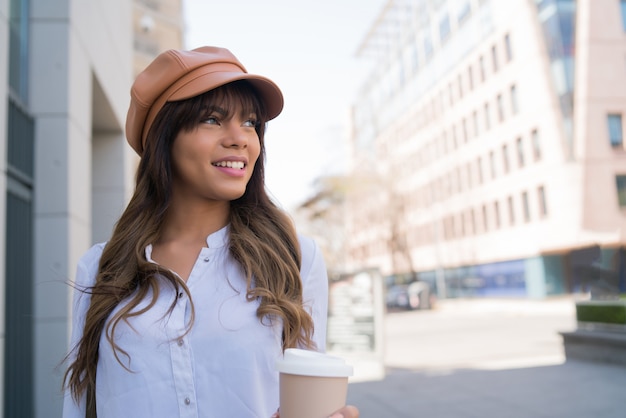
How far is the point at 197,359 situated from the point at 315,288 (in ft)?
1.28

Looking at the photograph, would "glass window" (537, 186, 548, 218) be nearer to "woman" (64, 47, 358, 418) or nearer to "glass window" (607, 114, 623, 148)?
"glass window" (607, 114, 623, 148)

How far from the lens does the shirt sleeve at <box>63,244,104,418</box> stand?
1711 mm

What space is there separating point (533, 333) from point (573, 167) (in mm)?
17618

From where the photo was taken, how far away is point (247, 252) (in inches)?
67.8

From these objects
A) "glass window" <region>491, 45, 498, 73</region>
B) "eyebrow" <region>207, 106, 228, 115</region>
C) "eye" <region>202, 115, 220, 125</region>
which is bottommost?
"eye" <region>202, 115, 220, 125</region>

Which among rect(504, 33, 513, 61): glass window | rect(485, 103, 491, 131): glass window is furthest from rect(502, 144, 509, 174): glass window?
rect(504, 33, 513, 61): glass window

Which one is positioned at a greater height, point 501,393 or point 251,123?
point 251,123

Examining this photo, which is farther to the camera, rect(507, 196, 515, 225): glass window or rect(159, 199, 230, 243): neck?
rect(507, 196, 515, 225): glass window

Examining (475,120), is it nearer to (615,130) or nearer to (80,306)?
(615,130)

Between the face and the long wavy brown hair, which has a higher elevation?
the face

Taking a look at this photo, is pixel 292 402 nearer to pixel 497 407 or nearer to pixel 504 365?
pixel 497 407

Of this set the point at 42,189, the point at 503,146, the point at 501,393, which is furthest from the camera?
the point at 503,146

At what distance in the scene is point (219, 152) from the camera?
66.3 inches

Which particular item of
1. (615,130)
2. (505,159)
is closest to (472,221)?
(505,159)
